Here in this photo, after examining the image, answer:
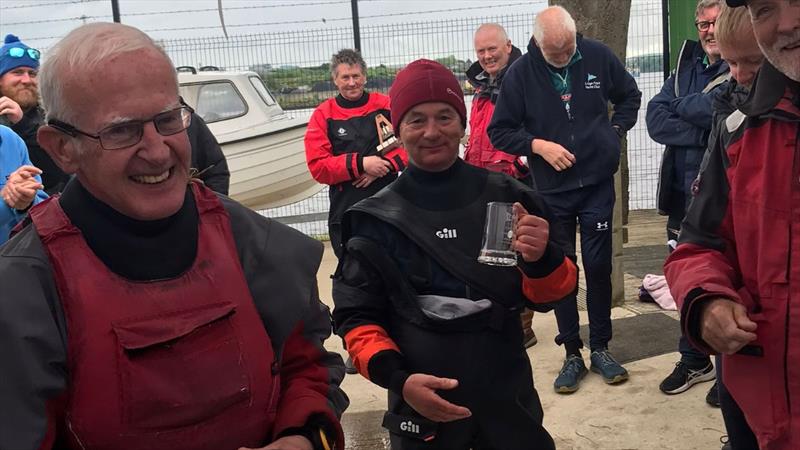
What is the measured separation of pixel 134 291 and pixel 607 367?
11.5 ft

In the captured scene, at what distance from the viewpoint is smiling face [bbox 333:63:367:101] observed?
17.9ft

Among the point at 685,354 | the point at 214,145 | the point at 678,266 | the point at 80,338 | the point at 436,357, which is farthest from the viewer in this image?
the point at 214,145

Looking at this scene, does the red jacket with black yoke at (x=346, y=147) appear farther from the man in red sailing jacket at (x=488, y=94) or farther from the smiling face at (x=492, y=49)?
the smiling face at (x=492, y=49)

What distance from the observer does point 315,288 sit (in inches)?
74.1

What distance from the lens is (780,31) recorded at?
6.09 feet

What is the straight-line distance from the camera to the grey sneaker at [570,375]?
4.46 meters

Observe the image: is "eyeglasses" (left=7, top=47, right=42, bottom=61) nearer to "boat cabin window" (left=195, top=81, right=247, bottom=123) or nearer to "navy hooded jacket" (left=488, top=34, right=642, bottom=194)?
"navy hooded jacket" (left=488, top=34, right=642, bottom=194)

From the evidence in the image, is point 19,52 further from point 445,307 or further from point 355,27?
point 355,27

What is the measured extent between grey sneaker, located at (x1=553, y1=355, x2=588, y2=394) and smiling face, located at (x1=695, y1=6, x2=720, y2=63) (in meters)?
1.87

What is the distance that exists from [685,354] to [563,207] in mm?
1048

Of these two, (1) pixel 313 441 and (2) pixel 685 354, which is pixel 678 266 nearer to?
(1) pixel 313 441

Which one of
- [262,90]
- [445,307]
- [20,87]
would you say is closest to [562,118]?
[445,307]

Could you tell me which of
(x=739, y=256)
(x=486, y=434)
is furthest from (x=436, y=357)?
(x=739, y=256)

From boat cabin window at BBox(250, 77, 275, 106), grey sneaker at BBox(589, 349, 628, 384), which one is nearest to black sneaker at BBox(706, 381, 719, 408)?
grey sneaker at BBox(589, 349, 628, 384)
